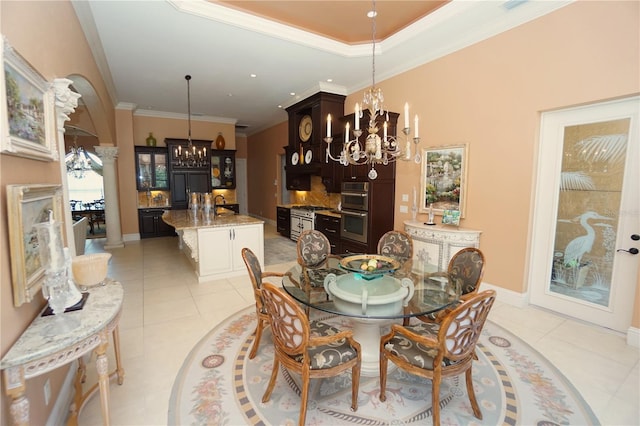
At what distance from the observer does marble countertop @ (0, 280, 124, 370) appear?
1.30m

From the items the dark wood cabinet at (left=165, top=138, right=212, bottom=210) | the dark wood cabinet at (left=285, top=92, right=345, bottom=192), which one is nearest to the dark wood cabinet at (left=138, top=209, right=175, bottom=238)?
the dark wood cabinet at (left=165, top=138, right=212, bottom=210)

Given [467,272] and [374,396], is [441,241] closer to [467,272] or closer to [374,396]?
[467,272]

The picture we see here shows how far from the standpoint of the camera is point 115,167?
6.91 m

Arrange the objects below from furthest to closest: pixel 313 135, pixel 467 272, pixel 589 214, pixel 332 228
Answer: pixel 313 135, pixel 332 228, pixel 589 214, pixel 467 272

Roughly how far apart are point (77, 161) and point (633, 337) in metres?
13.8

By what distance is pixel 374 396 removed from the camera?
211 cm

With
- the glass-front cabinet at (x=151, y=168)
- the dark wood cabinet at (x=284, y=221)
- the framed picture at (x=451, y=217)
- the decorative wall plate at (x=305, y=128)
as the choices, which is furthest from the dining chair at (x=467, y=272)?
the glass-front cabinet at (x=151, y=168)

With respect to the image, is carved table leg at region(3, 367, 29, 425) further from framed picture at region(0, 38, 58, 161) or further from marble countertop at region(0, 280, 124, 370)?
framed picture at region(0, 38, 58, 161)

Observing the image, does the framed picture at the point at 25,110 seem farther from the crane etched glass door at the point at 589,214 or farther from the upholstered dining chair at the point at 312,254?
the crane etched glass door at the point at 589,214

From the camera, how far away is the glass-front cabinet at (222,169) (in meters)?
8.63

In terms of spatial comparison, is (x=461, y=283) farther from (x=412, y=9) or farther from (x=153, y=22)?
(x=153, y=22)

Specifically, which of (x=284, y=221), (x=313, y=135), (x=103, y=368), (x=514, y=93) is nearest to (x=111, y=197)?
(x=284, y=221)

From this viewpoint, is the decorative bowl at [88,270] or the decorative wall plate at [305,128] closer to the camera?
the decorative bowl at [88,270]

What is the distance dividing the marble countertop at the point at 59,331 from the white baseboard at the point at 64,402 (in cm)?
67
